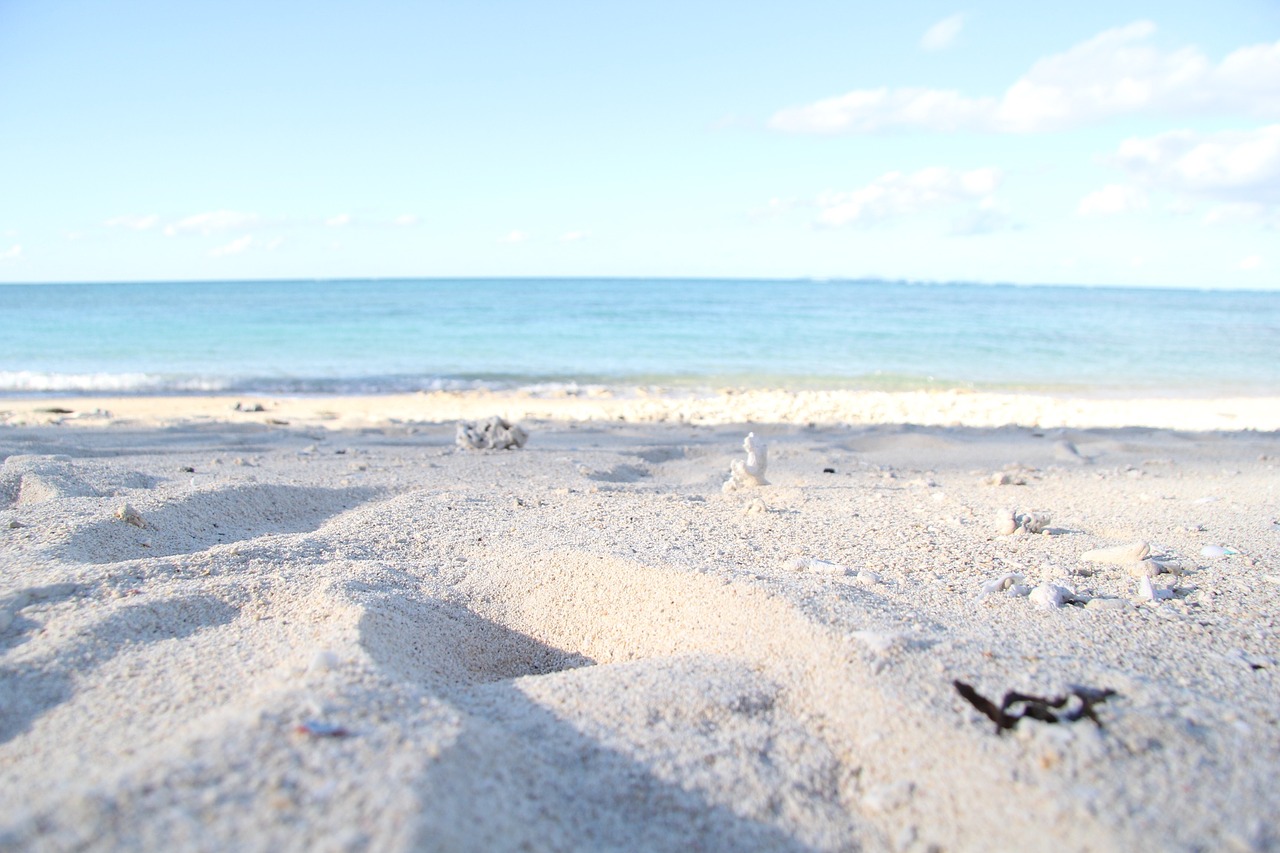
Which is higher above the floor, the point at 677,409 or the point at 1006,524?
the point at 1006,524

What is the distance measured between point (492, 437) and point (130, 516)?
250 cm

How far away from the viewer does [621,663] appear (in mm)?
1785

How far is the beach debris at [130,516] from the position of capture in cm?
259

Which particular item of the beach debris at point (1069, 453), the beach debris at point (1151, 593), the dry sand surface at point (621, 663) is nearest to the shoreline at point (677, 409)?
the beach debris at point (1069, 453)

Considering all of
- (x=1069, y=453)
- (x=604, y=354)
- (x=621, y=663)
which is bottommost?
(x=604, y=354)

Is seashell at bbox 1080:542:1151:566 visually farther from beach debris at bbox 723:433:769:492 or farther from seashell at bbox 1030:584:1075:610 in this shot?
beach debris at bbox 723:433:769:492

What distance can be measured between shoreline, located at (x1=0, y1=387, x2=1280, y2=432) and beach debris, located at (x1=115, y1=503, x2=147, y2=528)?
417 cm

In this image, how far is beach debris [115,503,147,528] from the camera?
102 inches

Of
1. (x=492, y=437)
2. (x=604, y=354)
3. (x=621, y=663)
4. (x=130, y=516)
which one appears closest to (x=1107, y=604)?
(x=621, y=663)

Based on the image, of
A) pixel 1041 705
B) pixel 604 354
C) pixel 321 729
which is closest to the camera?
pixel 321 729

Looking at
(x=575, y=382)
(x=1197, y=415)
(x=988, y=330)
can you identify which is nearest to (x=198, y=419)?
(x=575, y=382)

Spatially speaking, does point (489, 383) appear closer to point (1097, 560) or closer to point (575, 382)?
point (575, 382)

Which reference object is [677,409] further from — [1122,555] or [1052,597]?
[1052,597]

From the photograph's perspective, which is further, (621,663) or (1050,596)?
(1050,596)
